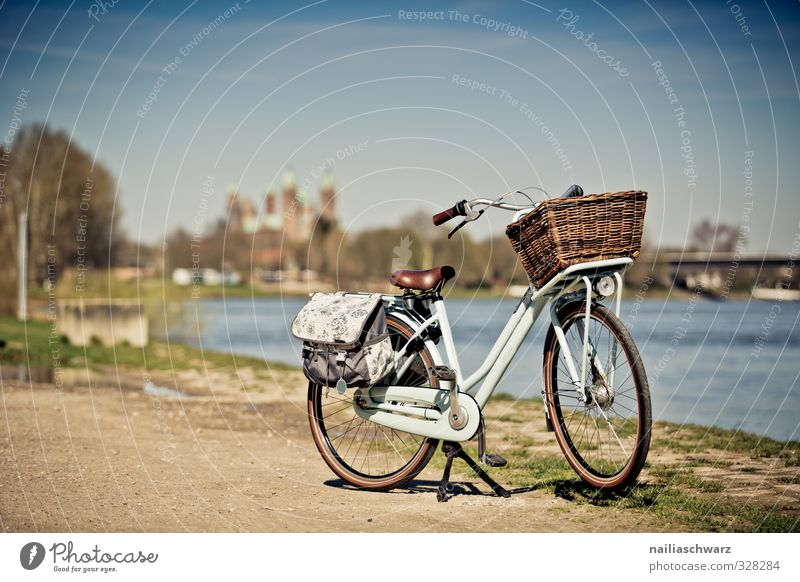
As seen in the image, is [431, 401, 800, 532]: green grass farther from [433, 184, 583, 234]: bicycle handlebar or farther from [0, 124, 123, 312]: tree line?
[0, 124, 123, 312]: tree line

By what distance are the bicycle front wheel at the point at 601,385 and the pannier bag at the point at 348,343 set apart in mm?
1116

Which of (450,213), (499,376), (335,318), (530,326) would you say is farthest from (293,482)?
(450,213)

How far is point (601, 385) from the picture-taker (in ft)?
17.2

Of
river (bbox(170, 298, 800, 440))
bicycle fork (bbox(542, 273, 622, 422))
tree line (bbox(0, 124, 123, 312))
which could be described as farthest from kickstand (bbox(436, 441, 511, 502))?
tree line (bbox(0, 124, 123, 312))

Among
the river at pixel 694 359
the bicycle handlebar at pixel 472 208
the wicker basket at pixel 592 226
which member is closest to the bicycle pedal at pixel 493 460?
the wicker basket at pixel 592 226

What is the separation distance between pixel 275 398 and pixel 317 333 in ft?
18.5

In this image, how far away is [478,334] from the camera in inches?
1069

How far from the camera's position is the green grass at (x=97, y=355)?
15555 mm

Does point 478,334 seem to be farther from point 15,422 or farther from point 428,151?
point 15,422

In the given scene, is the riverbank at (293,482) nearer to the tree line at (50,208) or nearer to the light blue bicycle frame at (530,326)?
the light blue bicycle frame at (530,326)

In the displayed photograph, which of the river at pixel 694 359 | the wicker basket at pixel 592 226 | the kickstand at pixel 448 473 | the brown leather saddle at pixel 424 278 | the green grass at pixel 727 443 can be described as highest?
the wicker basket at pixel 592 226

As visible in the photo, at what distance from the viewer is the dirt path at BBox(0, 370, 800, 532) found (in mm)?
5188

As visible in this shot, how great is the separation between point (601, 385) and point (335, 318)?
1820mm
